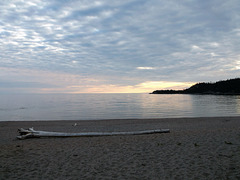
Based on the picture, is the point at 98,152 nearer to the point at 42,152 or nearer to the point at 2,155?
the point at 42,152

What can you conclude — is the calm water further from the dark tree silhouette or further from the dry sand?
the dark tree silhouette

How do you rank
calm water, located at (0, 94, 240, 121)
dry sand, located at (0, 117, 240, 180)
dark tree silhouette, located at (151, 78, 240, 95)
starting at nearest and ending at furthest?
1. dry sand, located at (0, 117, 240, 180)
2. calm water, located at (0, 94, 240, 121)
3. dark tree silhouette, located at (151, 78, 240, 95)

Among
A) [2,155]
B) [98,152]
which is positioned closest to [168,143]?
[98,152]

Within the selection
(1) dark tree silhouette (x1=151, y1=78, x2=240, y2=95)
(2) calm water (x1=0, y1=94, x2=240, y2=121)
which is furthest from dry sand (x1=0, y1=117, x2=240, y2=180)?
(1) dark tree silhouette (x1=151, y1=78, x2=240, y2=95)

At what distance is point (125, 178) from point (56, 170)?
2437mm

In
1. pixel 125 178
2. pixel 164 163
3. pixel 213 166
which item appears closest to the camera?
pixel 125 178

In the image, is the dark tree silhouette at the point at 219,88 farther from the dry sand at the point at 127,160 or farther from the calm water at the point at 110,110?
the dry sand at the point at 127,160

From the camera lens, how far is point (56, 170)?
22.1 ft

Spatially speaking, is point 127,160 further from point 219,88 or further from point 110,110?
point 219,88

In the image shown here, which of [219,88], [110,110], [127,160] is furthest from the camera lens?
[219,88]

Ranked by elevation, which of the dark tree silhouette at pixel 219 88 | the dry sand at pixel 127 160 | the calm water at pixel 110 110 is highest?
the dark tree silhouette at pixel 219 88

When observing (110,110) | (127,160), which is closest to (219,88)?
(110,110)

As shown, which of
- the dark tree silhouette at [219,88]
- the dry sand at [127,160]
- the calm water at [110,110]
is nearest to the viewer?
the dry sand at [127,160]

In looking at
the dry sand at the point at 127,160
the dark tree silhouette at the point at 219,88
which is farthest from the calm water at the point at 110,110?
the dark tree silhouette at the point at 219,88
